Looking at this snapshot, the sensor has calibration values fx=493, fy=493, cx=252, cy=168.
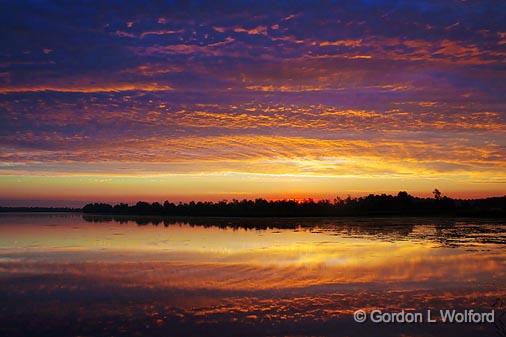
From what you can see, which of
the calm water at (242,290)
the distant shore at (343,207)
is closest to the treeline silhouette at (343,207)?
the distant shore at (343,207)

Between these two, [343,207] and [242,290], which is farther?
[343,207]

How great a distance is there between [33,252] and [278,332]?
1984cm

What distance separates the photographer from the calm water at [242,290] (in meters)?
11.5

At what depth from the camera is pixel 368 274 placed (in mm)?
18656

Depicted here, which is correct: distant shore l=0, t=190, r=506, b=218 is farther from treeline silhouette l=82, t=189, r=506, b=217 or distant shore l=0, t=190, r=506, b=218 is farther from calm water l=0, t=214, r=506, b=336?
calm water l=0, t=214, r=506, b=336

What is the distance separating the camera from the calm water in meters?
11.5

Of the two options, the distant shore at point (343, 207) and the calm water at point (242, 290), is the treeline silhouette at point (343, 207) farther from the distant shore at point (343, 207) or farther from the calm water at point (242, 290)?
the calm water at point (242, 290)

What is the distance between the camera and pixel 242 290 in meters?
15.6

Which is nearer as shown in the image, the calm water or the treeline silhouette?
the calm water

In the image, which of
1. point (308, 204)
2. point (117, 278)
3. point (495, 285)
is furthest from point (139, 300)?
point (308, 204)

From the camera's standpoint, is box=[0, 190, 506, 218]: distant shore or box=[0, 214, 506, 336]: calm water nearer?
box=[0, 214, 506, 336]: calm water

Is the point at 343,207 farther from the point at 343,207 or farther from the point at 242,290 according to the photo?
the point at 242,290

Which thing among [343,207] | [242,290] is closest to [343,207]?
[343,207]

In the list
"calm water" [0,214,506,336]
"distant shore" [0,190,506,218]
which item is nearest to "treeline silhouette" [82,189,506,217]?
"distant shore" [0,190,506,218]
